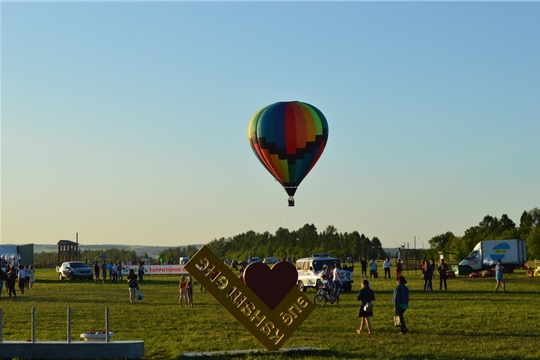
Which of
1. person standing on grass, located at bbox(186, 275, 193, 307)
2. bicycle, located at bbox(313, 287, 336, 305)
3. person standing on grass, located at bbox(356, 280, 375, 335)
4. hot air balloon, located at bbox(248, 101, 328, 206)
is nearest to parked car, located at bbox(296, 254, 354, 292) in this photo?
hot air balloon, located at bbox(248, 101, 328, 206)

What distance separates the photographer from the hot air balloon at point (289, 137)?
4372 cm

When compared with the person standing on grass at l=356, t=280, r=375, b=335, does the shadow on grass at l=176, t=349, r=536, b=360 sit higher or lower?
lower

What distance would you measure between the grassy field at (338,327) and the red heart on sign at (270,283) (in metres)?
1.26

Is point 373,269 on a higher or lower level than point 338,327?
higher

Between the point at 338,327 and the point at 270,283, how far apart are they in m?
5.52

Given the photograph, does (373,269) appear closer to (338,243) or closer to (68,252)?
(68,252)

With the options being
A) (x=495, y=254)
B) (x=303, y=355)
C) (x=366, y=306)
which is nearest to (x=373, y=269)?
(x=495, y=254)

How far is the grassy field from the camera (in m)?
19.6

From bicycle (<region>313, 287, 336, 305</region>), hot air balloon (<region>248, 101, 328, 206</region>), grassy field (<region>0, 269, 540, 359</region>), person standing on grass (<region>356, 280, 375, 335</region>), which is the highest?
hot air balloon (<region>248, 101, 328, 206</region>)

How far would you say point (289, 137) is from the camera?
1718 inches

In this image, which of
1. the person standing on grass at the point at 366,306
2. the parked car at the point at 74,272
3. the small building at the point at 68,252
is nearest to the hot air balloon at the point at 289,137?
the person standing on grass at the point at 366,306

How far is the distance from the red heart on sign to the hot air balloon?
23663mm

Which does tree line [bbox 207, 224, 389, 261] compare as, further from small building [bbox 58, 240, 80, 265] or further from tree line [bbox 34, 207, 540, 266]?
small building [bbox 58, 240, 80, 265]

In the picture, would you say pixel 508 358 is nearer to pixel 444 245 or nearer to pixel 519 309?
pixel 519 309
